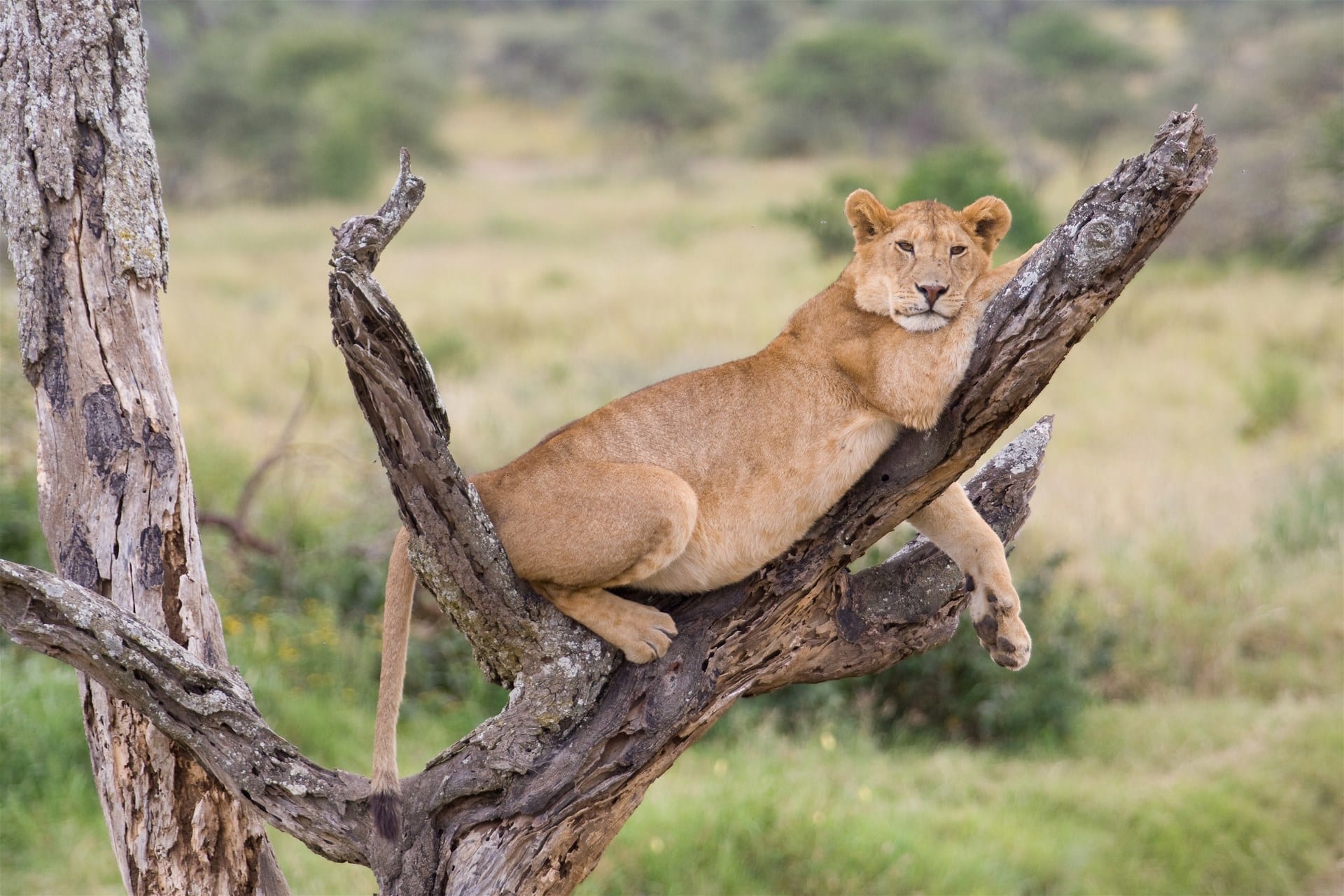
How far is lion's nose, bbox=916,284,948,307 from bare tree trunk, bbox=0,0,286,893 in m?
2.49

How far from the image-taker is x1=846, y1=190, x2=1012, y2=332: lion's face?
4.12m

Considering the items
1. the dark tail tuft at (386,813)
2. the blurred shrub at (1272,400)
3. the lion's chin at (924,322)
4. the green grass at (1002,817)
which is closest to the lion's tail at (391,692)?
the dark tail tuft at (386,813)

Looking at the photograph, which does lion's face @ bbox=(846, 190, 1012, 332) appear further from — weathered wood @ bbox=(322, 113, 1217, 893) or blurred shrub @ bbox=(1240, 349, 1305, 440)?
blurred shrub @ bbox=(1240, 349, 1305, 440)

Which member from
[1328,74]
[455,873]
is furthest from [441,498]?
[1328,74]

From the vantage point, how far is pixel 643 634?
4098mm

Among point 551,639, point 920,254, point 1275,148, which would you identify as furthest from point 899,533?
point 1275,148

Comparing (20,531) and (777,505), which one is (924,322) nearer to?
(777,505)

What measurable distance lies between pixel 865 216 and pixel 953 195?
651 inches

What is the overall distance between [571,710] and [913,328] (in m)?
1.59

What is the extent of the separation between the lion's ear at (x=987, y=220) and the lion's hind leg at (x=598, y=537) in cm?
134

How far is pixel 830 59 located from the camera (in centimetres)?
3928

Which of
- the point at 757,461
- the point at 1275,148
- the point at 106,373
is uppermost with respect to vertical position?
the point at 1275,148

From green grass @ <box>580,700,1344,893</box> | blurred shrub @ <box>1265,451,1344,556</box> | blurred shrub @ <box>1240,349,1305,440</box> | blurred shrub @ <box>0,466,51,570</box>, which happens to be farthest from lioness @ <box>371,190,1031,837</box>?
blurred shrub @ <box>1240,349,1305,440</box>

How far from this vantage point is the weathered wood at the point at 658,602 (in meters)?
3.30
